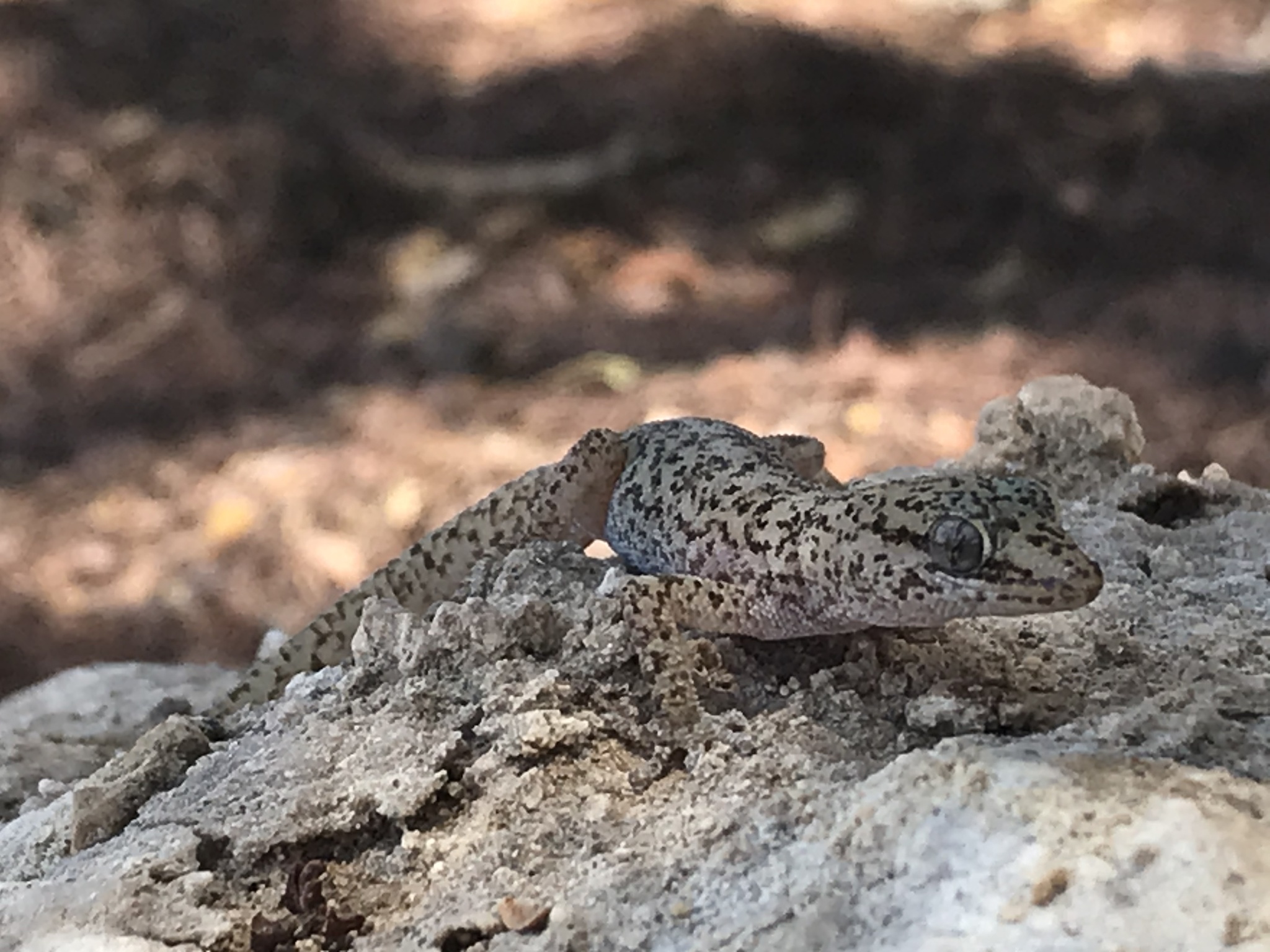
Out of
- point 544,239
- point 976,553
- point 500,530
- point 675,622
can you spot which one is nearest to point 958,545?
point 976,553

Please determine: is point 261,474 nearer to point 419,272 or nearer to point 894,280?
point 419,272

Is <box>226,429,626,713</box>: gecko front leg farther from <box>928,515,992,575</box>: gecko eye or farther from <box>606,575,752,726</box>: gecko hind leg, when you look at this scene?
<box>928,515,992,575</box>: gecko eye

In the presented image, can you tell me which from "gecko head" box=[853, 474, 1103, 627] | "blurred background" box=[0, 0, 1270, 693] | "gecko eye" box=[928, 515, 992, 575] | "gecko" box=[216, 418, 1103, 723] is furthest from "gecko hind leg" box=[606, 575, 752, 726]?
"blurred background" box=[0, 0, 1270, 693]

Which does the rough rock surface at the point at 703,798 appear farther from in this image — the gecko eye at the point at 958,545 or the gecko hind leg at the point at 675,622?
the gecko eye at the point at 958,545

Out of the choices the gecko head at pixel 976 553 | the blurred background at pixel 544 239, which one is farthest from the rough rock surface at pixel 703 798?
the blurred background at pixel 544 239

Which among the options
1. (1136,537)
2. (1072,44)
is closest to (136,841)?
(1136,537)

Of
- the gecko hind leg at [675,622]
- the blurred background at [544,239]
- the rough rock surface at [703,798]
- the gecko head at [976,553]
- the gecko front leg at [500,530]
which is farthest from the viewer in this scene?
the blurred background at [544,239]
